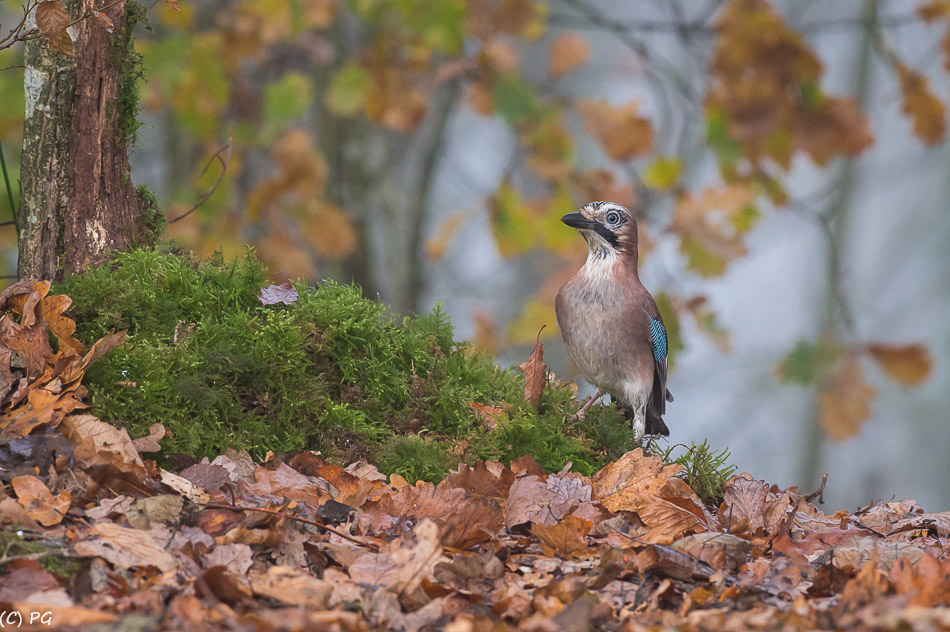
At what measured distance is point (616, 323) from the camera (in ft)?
16.7

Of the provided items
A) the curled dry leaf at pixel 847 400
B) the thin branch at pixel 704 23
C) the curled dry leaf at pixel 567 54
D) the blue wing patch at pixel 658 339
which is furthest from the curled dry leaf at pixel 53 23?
the curled dry leaf at pixel 847 400

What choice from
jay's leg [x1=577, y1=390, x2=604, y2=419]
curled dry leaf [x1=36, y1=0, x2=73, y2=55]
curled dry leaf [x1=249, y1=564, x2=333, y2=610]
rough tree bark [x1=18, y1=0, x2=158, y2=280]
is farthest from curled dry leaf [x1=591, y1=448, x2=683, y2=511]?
curled dry leaf [x1=36, y1=0, x2=73, y2=55]

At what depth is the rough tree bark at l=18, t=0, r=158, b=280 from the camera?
13.2ft

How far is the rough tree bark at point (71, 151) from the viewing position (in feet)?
13.2

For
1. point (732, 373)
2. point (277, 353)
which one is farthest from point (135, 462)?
point (732, 373)

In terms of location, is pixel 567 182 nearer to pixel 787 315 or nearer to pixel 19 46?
pixel 19 46

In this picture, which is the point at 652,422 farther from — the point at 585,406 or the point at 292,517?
the point at 292,517

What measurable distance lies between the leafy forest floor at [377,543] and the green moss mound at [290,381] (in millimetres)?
122

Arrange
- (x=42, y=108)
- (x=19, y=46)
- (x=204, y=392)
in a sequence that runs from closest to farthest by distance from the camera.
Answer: (x=204, y=392) < (x=42, y=108) < (x=19, y=46)

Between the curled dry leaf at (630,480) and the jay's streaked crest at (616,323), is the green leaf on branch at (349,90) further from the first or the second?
the curled dry leaf at (630,480)

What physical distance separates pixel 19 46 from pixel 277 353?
23.4ft

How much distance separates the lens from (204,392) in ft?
12.1

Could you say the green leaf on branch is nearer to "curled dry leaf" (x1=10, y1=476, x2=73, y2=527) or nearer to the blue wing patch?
the blue wing patch

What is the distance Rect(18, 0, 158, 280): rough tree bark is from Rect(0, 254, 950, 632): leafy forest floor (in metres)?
0.46
